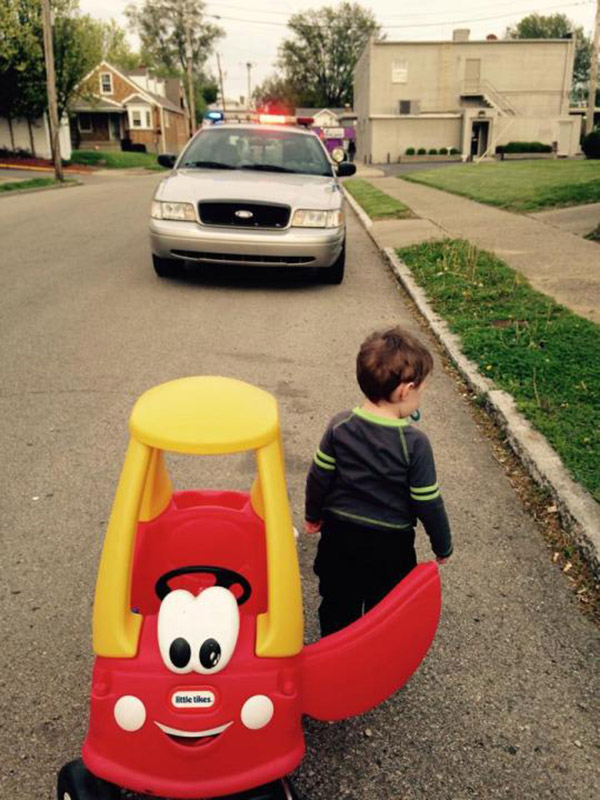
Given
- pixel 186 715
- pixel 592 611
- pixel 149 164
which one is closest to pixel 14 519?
pixel 186 715

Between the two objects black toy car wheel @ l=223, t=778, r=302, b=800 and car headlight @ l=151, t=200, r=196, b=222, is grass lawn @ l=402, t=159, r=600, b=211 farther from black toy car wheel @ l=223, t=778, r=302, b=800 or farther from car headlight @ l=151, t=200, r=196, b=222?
black toy car wheel @ l=223, t=778, r=302, b=800

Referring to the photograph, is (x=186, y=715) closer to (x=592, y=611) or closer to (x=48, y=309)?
(x=592, y=611)

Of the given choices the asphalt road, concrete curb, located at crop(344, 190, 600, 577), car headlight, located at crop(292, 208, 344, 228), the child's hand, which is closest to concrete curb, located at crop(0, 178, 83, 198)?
car headlight, located at crop(292, 208, 344, 228)

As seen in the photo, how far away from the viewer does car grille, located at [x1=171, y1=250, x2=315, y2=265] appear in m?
8.06

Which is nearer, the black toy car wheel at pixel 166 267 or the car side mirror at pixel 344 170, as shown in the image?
the black toy car wheel at pixel 166 267

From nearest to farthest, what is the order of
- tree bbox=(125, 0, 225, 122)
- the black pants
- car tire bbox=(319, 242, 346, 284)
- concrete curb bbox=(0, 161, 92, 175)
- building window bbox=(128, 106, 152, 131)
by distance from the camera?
the black pants, car tire bbox=(319, 242, 346, 284), concrete curb bbox=(0, 161, 92, 175), building window bbox=(128, 106, 152, 131), tree bbox=(125, 0, 225, 122)

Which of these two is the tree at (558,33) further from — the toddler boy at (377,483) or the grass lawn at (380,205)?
the toddler boy at (377,483)

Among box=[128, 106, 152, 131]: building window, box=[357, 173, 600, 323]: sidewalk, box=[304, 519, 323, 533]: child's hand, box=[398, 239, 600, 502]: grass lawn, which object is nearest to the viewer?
box=[304, 519, 323, 533]: child's hand

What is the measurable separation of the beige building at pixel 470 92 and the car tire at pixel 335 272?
44580mm

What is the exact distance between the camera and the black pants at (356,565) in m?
2.31

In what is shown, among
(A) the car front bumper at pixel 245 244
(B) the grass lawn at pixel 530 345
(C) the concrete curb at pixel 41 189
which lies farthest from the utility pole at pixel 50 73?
(B) the grass lawn at pixel 530 345

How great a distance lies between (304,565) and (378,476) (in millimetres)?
1072

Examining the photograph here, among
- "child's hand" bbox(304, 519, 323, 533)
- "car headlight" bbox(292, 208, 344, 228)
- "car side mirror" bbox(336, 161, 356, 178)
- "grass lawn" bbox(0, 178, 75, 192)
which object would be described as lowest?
"grass lawn" bbox(0, 178, 75, 192)

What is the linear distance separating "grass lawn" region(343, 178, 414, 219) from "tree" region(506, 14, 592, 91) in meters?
95.9
